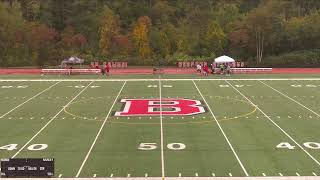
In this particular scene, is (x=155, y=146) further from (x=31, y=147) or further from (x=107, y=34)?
(x=107, y=34)

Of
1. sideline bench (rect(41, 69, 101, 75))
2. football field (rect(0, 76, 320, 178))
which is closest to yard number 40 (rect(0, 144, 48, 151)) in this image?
football field (rect(0, 76, 320, 178))

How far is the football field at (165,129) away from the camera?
19.5 meters

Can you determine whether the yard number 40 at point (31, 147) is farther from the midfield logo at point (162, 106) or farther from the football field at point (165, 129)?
the midfield logo at point (162, 106)

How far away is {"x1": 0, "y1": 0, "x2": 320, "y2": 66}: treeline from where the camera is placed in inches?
2842

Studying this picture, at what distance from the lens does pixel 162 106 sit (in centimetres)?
3156

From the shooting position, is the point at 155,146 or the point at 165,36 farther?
the point at 165,36

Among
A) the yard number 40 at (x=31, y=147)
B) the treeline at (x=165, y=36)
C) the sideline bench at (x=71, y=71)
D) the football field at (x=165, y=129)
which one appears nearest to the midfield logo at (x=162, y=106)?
the football field at (x=165, y=129)

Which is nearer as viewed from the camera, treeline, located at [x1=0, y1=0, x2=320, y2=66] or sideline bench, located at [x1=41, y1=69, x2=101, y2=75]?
sideline bench, located at [x1=41, y1=69, x2=101, y2=75]

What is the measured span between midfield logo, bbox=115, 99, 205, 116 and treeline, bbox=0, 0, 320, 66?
107 feet

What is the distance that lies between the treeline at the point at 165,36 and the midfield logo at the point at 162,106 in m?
32.6

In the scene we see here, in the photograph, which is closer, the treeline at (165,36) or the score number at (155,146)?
the score number at (155,146)

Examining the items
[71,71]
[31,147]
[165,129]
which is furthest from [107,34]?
[31,147]

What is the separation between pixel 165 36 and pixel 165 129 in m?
53.9

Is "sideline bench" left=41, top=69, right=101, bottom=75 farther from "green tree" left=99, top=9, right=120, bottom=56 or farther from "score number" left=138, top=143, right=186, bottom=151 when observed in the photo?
"score number" left=138, top=143, right=186, bottom=151
